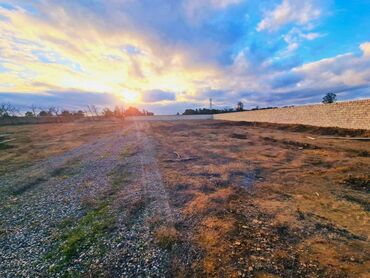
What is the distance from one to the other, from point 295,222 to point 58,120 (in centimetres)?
5076

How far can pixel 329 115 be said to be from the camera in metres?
17.8

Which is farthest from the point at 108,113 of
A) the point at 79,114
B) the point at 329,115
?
the point at 329,115

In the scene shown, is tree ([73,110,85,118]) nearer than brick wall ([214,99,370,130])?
No

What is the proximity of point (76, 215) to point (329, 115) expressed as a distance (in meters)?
19.1

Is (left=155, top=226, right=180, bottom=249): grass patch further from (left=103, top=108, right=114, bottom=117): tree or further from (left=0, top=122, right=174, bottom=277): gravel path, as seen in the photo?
(left=103, top=108, right=114, bottom=117): tree

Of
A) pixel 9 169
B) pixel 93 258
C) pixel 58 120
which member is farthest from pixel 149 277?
pixel 58 120

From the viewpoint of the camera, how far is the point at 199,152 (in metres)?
12.0

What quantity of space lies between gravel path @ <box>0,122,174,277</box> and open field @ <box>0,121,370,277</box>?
0.02 m

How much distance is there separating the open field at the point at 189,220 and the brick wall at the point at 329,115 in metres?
7.97

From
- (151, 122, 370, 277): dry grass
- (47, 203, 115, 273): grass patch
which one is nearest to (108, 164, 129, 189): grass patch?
(151, 122, 370, 277): dry grass

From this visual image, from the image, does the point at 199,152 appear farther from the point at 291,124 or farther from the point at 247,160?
the point at 291,124

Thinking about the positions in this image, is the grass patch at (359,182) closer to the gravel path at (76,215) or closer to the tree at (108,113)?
the gravel path at (76,215)

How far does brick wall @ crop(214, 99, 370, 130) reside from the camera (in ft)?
49.1

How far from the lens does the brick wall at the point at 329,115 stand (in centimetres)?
1497
